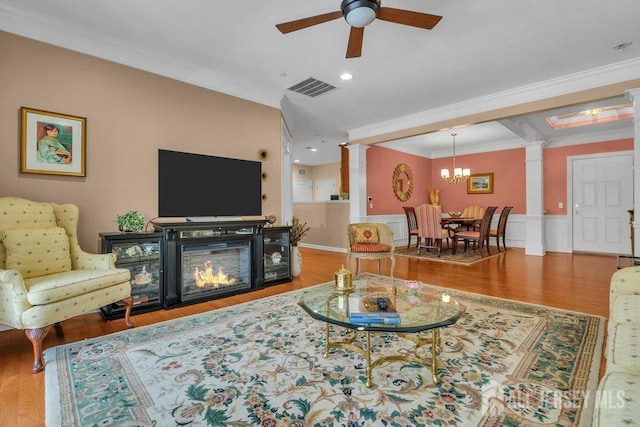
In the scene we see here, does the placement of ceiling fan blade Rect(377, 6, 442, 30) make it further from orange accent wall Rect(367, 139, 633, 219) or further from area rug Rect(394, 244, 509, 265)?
orange accent wall Rect(367, 139, 633, 219)

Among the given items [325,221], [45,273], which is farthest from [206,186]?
[325,221]

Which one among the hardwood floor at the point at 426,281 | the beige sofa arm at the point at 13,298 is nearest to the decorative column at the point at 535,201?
the hardwood floor at the point at 426,281

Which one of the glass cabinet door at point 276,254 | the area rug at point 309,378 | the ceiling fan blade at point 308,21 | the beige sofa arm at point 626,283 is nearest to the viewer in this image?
the area rug at point 309,378

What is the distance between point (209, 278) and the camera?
345 centimetres

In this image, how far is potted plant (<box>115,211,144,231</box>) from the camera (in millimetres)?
2863

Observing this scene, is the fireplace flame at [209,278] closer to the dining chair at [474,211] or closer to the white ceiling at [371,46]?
the white ceiling at [371,46]

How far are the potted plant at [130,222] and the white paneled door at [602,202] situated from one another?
26.6 ft

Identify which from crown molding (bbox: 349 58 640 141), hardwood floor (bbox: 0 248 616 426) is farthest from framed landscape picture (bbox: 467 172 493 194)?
crown molding (bbox: 349 58 640 141)

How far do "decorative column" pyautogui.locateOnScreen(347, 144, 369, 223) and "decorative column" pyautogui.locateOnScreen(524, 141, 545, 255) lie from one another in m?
3.45

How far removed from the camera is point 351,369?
1823mm

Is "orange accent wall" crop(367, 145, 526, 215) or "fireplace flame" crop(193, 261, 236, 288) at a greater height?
"orange accent wall" crop(367, 145, 526, 215)

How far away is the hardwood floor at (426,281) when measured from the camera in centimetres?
168

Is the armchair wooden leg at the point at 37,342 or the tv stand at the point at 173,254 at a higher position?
the tv stand at the point at 173,254

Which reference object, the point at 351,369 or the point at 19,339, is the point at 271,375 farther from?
the point at 19,339
